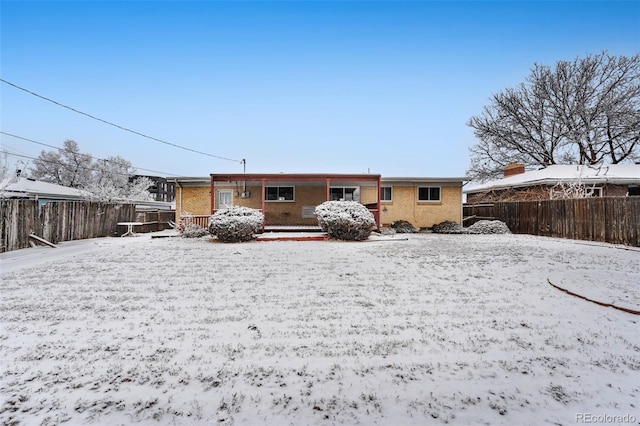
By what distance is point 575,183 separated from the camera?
17141 mm

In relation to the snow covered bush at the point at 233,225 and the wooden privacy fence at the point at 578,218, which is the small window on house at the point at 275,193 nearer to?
the snow covered bush at the point at 233,225

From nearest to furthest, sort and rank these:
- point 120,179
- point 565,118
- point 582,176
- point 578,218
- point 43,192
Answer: point 578,218, point 582,176, point 43,192, point 565,118, point 120,179

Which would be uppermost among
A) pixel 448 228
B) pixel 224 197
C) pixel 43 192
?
pixel 43 192

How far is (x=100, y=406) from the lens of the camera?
2.31 metres

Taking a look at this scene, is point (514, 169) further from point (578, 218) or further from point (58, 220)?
point (58, 220)

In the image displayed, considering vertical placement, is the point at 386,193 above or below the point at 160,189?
below

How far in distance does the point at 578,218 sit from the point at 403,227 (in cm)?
820

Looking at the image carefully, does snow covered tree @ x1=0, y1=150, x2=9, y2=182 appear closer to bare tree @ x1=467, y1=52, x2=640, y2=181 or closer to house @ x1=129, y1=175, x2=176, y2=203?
bare tree @ x1=467, y1=52, x2=640, y2=181

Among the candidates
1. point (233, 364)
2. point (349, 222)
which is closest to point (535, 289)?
point (233, 364)

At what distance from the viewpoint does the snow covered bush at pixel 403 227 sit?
17.9 metres

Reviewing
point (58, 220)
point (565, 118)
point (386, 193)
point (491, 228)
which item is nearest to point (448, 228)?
point (491, 228)

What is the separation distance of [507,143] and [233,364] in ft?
110

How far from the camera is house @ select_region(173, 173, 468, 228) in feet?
59.0

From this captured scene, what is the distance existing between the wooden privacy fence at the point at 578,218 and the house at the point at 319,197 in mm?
3246
